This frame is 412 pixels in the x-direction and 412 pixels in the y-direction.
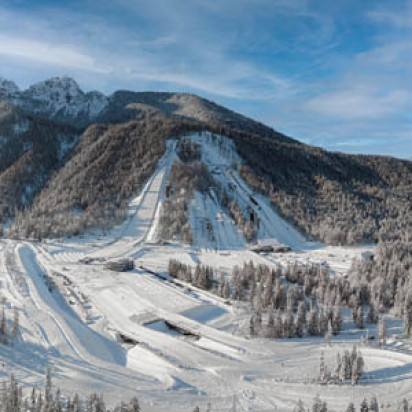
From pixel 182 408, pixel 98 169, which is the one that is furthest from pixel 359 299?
pixel 98 169

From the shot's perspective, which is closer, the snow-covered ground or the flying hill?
the snow-covered ground

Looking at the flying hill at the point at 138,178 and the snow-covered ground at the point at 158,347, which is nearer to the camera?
the snow-covered ground at the point at 158,347

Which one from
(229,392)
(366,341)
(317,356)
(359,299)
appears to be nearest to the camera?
(229,392)

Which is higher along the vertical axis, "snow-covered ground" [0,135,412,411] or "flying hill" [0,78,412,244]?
"flying hill" [0,78,412,244]

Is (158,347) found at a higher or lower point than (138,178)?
lower

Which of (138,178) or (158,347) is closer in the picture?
(158,347)

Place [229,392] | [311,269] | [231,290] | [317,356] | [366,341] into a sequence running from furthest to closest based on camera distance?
[311,269]
[231,290]
[366,341]
[317,356]
[229,392]

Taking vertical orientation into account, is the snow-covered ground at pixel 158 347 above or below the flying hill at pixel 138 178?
below

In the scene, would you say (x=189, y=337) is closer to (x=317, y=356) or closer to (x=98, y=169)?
(x=317, y=356)
